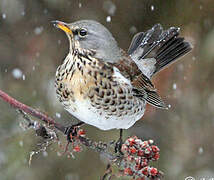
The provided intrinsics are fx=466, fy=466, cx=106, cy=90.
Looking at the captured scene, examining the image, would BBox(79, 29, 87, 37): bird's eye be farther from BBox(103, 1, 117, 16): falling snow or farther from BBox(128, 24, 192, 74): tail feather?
BBox(103, 1, 117, 16): falling snow

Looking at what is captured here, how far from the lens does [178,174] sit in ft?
18.2

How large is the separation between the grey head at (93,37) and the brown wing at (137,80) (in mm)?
113

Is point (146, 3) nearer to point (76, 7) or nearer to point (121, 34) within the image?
point (121, 34)

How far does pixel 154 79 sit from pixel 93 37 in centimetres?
274

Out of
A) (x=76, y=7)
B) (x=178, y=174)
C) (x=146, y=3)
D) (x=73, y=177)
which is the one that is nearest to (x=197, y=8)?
(x=146, y=3)

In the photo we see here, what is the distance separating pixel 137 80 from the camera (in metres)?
3.71

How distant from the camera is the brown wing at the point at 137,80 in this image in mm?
3479

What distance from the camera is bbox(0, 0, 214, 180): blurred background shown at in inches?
219

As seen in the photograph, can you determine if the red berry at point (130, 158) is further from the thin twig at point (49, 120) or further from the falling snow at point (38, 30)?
the falling snow at point (38, 30)

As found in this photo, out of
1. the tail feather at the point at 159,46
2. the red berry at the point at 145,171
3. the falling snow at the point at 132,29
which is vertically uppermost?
the falling snow at the point at 132,29

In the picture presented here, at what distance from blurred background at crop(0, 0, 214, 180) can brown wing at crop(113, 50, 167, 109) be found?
5.32ft

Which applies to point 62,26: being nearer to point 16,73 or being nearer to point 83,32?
point 83,32

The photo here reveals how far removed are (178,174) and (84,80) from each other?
2.77 m

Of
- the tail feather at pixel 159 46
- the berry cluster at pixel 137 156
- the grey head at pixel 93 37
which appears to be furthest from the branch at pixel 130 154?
the tail feather at pixel 159 46
